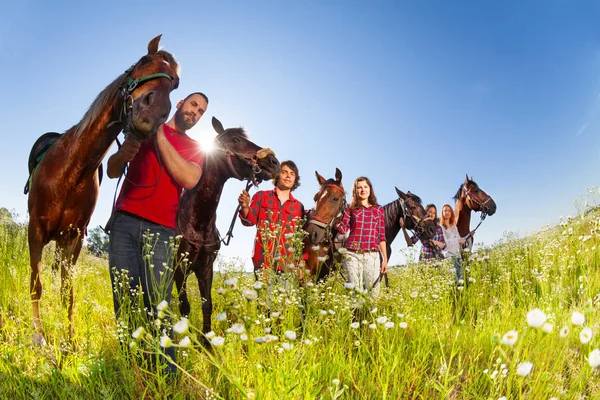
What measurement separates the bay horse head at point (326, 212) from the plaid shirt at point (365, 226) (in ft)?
0.68

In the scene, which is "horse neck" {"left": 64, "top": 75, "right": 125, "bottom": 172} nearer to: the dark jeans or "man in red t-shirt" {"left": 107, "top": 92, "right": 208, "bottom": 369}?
"man in red t-shirt" {"left": 107, "top": 92, "right": 208, "bottom": 369}

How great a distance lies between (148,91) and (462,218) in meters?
8.83

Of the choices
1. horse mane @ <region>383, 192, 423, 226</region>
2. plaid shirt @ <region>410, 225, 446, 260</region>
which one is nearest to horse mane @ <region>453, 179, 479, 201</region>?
plaid shirt @ <region>410, 225, 446, 260</region>

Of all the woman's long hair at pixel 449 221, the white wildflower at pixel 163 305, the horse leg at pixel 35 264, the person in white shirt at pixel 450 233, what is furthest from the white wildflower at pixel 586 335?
the woman's long hair at pixel 449 221

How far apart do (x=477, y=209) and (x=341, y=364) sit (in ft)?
29.2

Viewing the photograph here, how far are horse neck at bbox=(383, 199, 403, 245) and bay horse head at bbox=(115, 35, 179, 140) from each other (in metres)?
5.27

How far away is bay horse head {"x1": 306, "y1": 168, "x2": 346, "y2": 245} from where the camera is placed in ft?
19.8

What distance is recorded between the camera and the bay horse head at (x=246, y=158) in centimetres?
435

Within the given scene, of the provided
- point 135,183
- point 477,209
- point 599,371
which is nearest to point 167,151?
point 135,183

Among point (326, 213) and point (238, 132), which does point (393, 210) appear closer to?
point (326, 213)

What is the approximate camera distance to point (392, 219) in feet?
26.5

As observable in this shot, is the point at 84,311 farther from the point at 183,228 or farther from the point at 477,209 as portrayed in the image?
the point at 477,209

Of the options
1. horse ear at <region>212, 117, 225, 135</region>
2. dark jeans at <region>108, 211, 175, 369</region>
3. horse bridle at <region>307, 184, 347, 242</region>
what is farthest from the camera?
horse bridle at <region>307, 184, 347, 242</region>

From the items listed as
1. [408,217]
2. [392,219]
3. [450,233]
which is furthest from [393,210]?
[450,233]
